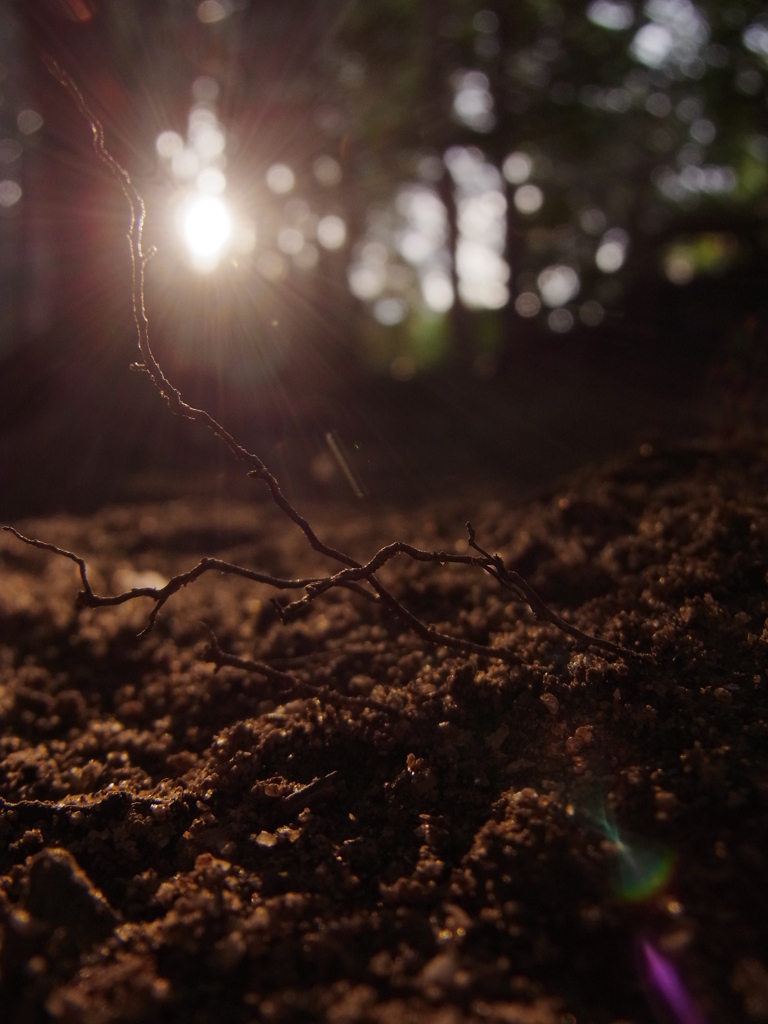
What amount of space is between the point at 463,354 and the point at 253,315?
3.66m

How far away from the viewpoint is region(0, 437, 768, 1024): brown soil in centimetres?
126

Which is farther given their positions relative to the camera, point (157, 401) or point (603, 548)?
point (157, 401)

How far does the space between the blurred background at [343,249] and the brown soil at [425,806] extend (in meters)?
2.67

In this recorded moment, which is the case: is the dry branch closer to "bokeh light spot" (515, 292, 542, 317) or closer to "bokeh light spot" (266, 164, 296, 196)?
"bokeh light spot" (515, 292, 542, 317)

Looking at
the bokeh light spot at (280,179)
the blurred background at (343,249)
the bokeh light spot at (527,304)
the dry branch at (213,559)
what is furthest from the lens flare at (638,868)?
the bokeh light spot at (280,179)

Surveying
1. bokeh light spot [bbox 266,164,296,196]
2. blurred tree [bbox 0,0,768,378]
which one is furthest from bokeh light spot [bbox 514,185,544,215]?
bokeh light spot [bbox 266,164,296,196]

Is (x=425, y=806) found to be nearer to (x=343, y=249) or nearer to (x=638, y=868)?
(x=638, y=868)

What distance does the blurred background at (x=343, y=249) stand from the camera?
6957mm

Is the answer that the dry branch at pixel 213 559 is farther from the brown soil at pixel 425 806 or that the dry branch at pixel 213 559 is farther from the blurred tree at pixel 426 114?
the blurred tree at pixel 426 114

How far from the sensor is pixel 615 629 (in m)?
2.10

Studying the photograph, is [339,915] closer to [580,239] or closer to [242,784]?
[242,784]

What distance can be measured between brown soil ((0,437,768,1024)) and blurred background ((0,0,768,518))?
2675 millimetres

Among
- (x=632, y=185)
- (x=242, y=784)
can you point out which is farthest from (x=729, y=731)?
(x=632, y=185)

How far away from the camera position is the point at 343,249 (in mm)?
14086
